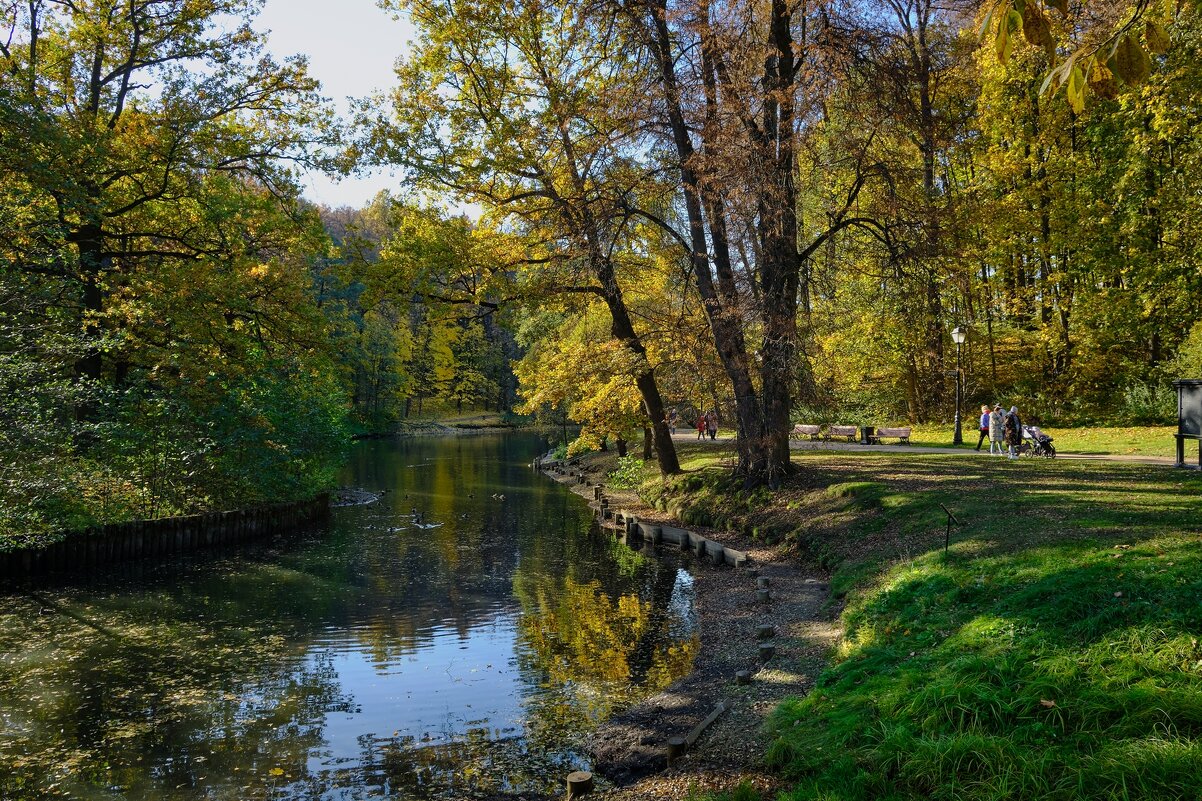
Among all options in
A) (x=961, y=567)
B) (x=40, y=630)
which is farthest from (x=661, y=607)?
(x=40, y=630)

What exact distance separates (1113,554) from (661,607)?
6.82 metres

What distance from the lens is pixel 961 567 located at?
8.31 m

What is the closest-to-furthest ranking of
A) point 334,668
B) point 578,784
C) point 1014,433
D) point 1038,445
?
point 578,784 → point 334,668 → point 1038,445 → point 1014,433

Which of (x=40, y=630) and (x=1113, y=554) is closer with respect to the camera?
(x=1113, y=554)

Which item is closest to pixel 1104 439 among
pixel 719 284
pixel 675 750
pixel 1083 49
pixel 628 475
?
pixel 719 284

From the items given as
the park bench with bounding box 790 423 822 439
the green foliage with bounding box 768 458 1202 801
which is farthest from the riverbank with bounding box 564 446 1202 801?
the park bench with bounding box 790 423 822 439

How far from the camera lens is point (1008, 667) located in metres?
5.50

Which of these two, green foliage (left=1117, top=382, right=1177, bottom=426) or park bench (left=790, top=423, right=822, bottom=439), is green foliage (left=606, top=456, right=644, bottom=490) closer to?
park bench (left=790, top=423, right=822, bottom=439)

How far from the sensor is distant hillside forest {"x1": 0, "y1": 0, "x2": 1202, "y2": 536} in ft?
47.5

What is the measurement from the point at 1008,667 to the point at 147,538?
17302 mm

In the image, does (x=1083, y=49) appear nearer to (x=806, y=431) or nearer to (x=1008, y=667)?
(x=1008, y=667)

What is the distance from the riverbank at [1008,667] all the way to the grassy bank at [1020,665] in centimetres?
1

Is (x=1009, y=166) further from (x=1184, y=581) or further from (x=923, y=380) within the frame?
(x=1184, y=581)

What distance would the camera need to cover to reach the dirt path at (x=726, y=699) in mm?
5965
